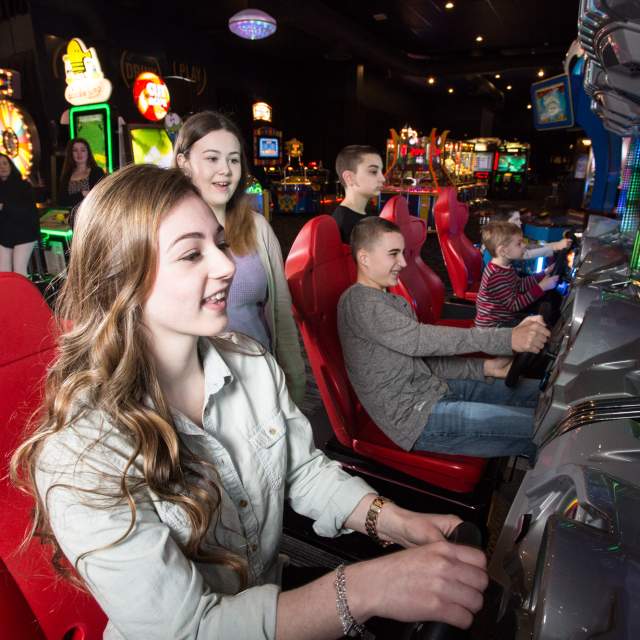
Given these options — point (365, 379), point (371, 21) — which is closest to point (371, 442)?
point (365, 379)

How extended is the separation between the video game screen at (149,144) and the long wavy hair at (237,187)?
4219 mm

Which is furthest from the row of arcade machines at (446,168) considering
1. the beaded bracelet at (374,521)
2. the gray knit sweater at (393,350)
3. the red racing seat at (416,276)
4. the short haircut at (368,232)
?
the beaded bracelet at (374,521)

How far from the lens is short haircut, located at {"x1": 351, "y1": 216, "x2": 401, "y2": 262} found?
1691mm

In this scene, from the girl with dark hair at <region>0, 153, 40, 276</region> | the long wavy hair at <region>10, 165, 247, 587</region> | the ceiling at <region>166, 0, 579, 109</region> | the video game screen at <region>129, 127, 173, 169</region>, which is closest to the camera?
the long wavy hair at <region>10, 165, 247, 587</region>

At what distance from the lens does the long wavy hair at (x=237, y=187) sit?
1.55 m

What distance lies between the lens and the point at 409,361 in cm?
165

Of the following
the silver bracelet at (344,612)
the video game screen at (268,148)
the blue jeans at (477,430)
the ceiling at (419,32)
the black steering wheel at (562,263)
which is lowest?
the blue jeans at (477,430)

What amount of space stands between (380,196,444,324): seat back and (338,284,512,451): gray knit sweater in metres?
1.02

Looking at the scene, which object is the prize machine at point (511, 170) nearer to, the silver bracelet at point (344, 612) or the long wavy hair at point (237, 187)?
the long wavy hair at point (237, 187)

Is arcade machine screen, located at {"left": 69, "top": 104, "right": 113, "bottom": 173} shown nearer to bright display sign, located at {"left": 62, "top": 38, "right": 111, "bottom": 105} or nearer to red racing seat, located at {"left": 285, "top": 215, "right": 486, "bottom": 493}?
bright display sign, located at {"left": 62, "top": 38, "right": 111, "bottom": 105}

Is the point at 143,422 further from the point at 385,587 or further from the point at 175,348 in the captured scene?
the point at 385,587

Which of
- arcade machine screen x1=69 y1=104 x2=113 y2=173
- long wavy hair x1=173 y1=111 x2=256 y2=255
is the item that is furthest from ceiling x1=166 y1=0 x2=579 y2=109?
long wavy hair x1=173 y1=111 x2=256 y2=255

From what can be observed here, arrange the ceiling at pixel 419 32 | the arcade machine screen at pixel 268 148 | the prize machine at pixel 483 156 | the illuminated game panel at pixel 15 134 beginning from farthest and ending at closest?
the prize machine at pixel 483 156, the arcade machine screen at pixel 268 148, the ceiling at pixel 419 32, the illuminated game panel at pixel 15 134

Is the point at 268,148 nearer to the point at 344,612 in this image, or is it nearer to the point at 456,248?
the point at 456,248
